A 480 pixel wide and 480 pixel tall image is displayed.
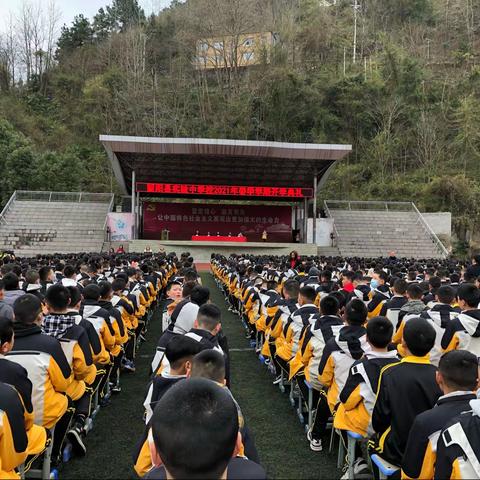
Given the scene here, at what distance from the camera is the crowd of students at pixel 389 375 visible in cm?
198

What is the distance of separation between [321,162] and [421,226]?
7.14m

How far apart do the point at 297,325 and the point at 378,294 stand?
1.76 m

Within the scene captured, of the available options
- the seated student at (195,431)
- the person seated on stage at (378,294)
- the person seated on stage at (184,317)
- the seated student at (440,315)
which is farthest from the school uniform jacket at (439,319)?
the seated student at (195,431)

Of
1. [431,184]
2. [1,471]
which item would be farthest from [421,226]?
[1,471]

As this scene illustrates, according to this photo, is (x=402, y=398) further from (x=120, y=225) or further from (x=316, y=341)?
(x=120, y=225)

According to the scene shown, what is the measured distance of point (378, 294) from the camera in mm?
5699

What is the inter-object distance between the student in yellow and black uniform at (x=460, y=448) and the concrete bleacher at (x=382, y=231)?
22.6 meters

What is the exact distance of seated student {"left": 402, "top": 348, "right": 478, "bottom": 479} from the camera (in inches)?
77.8

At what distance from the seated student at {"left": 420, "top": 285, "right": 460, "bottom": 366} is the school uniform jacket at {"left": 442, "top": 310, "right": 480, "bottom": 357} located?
0.13m

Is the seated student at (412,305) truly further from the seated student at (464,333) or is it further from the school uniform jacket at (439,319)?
the seated student at (464,333)

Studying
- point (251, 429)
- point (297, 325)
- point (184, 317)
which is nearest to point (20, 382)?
point (184, 317)

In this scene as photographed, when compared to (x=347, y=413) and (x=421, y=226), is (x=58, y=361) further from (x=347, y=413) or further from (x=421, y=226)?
(x=421, y=226)

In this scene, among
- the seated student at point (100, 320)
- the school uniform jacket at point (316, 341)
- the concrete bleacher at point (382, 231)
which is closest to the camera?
the school uniform jacket at point (316, 341)

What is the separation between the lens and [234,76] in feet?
125
